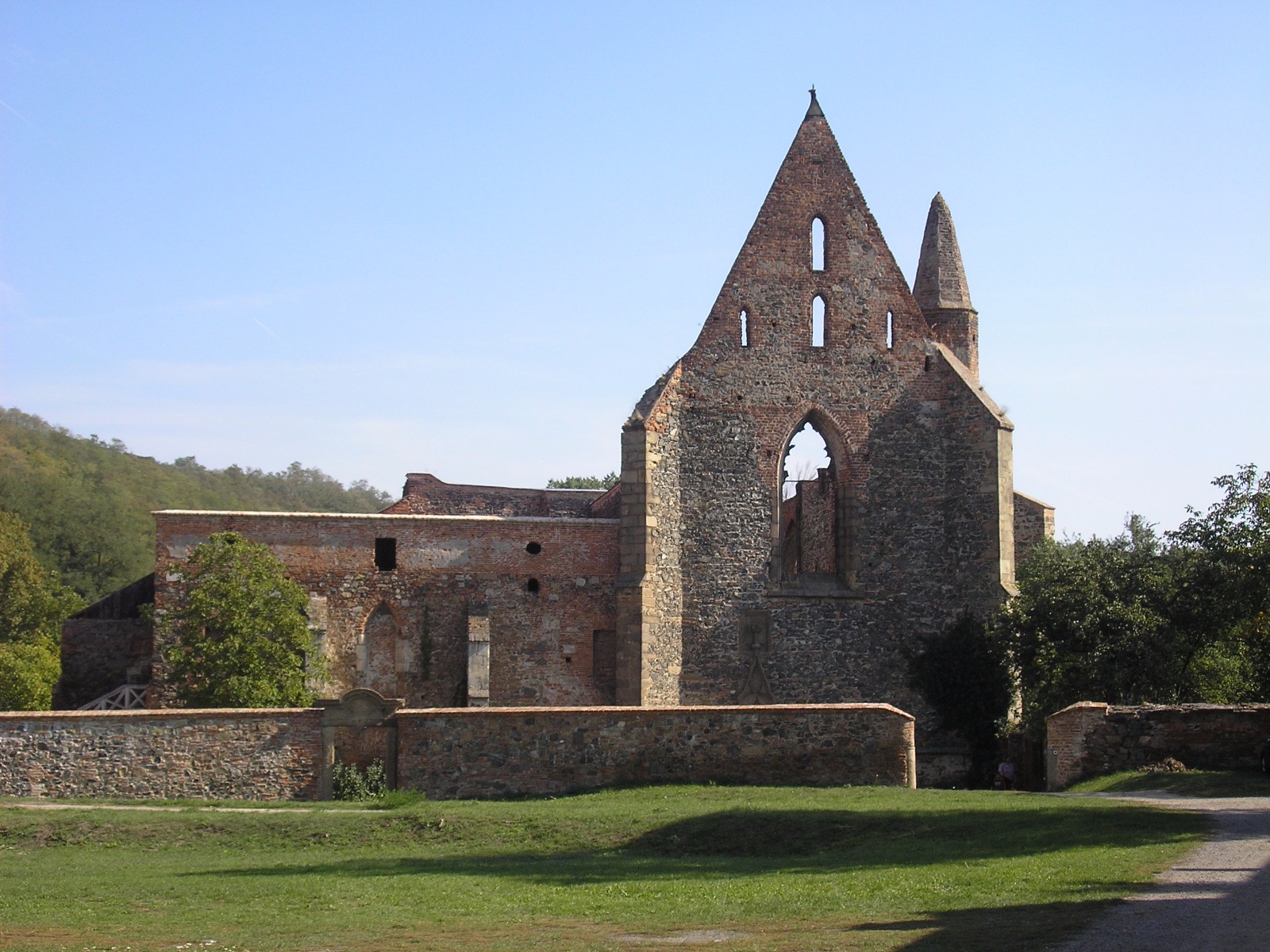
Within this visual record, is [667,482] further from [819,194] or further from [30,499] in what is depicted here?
[30,499]

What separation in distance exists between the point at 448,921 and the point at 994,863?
595 cm

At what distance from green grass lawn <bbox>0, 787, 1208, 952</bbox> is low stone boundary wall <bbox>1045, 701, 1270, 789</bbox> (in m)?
2.60

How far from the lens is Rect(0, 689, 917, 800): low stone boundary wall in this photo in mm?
25766

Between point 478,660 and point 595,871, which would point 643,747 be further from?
point 595,871

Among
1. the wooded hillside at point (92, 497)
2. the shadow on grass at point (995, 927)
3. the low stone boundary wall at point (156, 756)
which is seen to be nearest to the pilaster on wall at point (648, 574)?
the low stone boundary wall at point (156, 756)

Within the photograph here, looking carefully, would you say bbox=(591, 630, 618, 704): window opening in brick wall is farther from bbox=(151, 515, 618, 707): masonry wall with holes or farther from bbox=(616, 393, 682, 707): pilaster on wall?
bbox=(616, 393, 682, 707): pilaster on wall

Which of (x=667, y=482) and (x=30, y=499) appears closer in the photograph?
(x=667, y=482)

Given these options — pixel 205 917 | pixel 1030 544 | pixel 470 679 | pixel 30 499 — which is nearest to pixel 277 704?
pixel 470 679

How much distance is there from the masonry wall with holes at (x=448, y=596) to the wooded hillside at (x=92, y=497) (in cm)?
4015

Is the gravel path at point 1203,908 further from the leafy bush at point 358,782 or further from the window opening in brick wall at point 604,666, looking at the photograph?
the window opening in brick wall at point 604,666

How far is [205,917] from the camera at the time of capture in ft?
51.6

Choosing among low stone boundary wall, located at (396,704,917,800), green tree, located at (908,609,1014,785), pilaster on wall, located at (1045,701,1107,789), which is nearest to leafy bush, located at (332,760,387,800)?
low stone boundary wall, located at (396,704,917,800)

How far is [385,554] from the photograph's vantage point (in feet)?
111

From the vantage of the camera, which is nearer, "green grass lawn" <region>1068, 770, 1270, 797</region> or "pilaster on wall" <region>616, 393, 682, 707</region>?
"green grass lawn" <region>1068, 770, 1270, 797</region>
